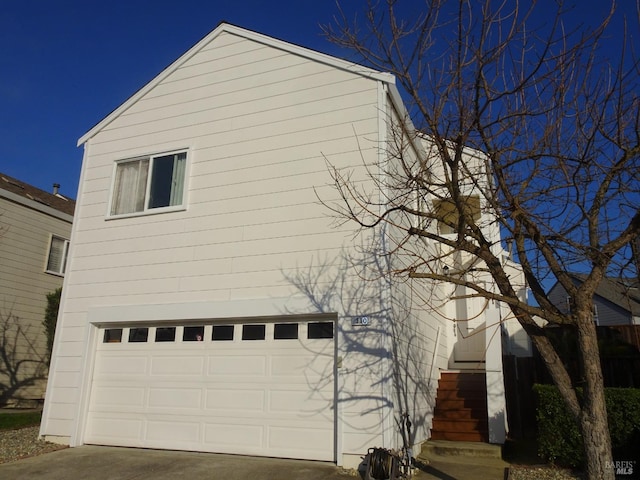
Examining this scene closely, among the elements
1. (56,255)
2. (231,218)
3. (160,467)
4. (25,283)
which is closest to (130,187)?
(231,218)

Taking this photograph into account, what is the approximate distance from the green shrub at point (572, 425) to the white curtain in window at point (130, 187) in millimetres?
7718

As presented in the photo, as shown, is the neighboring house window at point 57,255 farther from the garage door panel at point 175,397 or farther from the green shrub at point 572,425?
A: the green shrub at point 572,425

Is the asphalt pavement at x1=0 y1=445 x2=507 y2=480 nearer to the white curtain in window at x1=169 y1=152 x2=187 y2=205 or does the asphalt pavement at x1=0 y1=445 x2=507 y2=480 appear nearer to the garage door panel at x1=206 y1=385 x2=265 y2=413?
the garage door panel at x1=206 y1=385 x2=265 y2=413

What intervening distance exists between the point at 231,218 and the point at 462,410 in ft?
17.2

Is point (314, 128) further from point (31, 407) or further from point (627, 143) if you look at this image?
point (31, 407)

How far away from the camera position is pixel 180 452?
320 inches

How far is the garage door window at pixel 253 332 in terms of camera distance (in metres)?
8.22

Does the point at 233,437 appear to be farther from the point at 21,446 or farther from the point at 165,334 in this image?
the point at 21,446

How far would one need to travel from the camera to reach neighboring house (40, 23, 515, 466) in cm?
757

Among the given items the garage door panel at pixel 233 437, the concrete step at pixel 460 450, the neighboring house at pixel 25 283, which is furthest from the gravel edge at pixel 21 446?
the concrete step at pixel 460 450

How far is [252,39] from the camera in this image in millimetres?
9766

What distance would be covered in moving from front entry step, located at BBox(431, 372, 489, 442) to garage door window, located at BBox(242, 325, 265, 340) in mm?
3510

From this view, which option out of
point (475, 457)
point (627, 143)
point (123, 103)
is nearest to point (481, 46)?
point (627, 143)

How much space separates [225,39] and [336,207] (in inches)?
177
